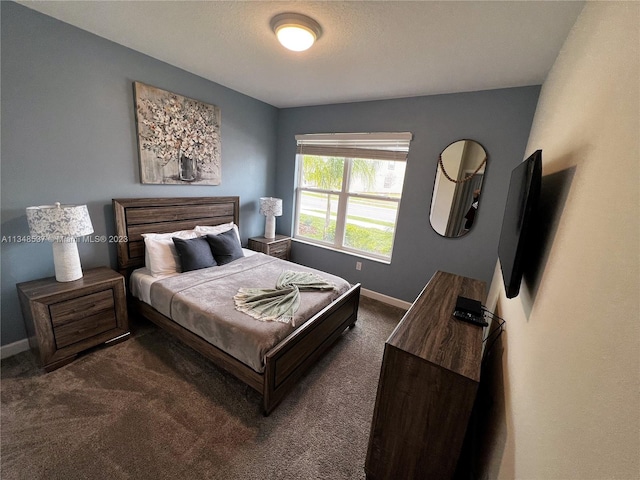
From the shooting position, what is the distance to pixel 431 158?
2.82m

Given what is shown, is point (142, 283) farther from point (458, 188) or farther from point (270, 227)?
point (458, 188)

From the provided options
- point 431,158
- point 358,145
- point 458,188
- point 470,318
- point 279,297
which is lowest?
point 279,297

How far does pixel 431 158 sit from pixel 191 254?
2.77m

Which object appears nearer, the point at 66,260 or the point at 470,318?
the point at 470,318

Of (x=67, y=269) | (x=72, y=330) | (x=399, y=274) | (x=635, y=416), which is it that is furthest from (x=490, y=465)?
(x=67, y=269)

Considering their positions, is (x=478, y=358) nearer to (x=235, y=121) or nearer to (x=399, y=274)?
(x=399, y=274)

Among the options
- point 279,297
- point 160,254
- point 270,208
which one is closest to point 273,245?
point 270,208

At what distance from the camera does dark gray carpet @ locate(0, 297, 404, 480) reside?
133 cm

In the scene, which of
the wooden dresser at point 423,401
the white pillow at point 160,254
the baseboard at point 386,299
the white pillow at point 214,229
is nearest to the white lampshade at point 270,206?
the white pillow at point 214,229

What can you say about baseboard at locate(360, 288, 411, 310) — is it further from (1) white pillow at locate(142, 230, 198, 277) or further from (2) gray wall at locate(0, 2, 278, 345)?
(2) gray wall at locate(0, 2, 278, 345)

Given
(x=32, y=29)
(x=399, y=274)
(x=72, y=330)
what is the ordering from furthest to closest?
(x=399, y=274)
(x=72, y=330)
(x=32, y=29)

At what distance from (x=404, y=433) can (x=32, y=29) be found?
136 inches

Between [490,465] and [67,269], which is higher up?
[67,269]

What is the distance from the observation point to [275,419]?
1625mm
